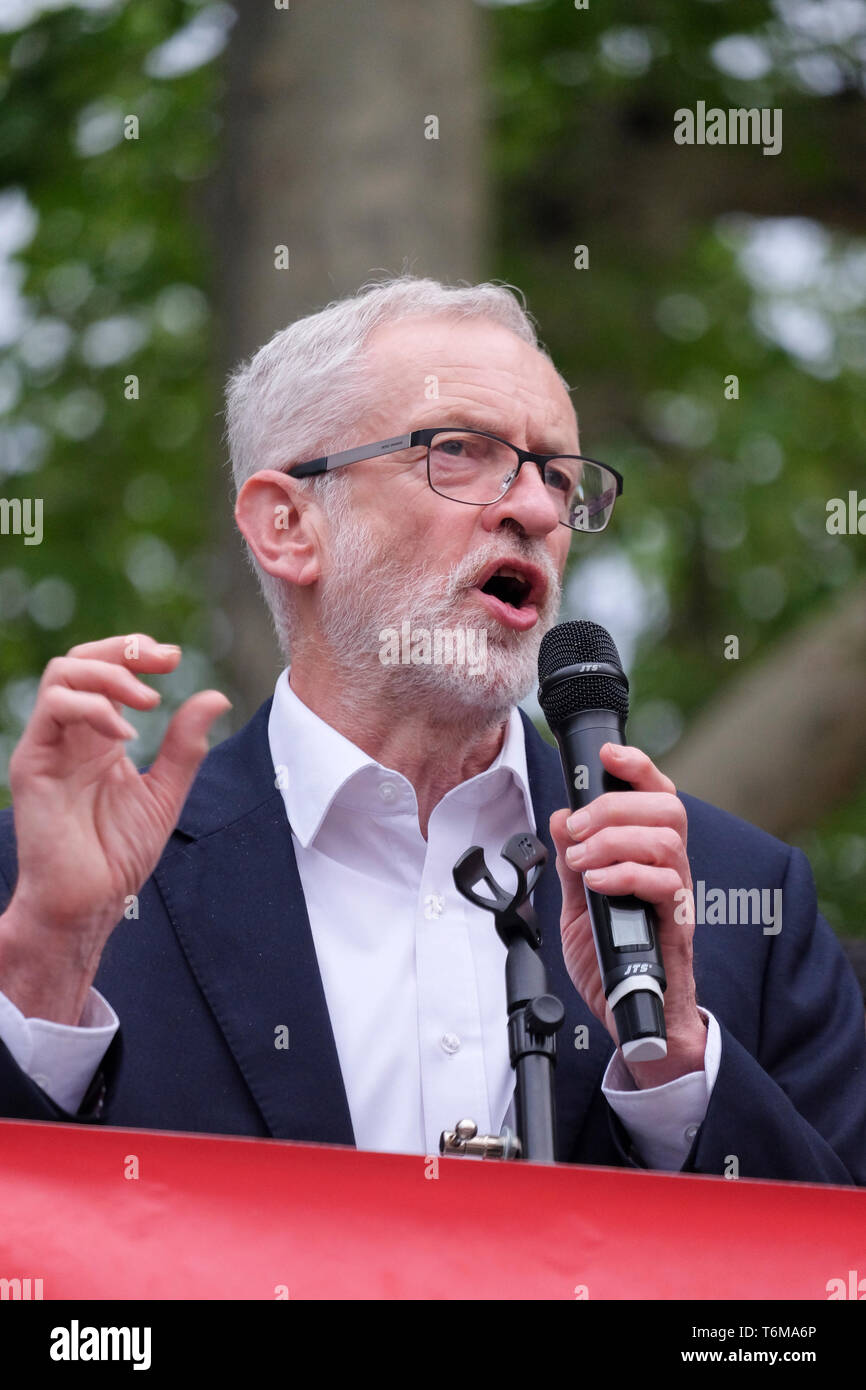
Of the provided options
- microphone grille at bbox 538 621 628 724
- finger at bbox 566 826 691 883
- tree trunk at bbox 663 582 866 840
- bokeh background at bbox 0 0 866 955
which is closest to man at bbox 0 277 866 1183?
finger at bbox 566 826 691 883

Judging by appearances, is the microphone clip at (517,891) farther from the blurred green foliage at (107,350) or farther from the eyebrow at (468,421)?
the blurred green foliage at (107,350)

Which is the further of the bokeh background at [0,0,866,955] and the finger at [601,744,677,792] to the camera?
the bokeh background at [0,0,866,955]

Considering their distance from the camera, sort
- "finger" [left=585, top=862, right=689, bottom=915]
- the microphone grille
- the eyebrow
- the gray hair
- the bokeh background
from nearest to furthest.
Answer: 1. "finger" [left=585, top=862, right=689, bottom=915]
2. the microphone grille
3. the eyebrow
4. the gray hair
5. the bokeh background

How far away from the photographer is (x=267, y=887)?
3.05 m

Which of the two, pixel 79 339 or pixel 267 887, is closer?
pixel 267 887

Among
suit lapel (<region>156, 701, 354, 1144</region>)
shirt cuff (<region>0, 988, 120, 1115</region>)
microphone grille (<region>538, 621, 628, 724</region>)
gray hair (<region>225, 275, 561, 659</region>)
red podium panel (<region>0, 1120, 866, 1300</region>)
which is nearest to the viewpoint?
red podium panel (<region>0, 1120, 866, 1300</region>)

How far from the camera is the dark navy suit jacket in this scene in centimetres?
266

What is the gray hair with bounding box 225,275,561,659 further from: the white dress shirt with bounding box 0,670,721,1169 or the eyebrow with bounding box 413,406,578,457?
the white dress shirt with bounding box 0,670,721,1169

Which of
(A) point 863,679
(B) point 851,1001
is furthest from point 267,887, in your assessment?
(A) point 863,679

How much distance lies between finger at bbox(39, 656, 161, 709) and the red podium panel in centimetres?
56

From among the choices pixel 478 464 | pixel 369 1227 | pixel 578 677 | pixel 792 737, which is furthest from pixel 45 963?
pixel 792 737

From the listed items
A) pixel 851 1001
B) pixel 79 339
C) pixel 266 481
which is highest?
pixel 79 339
